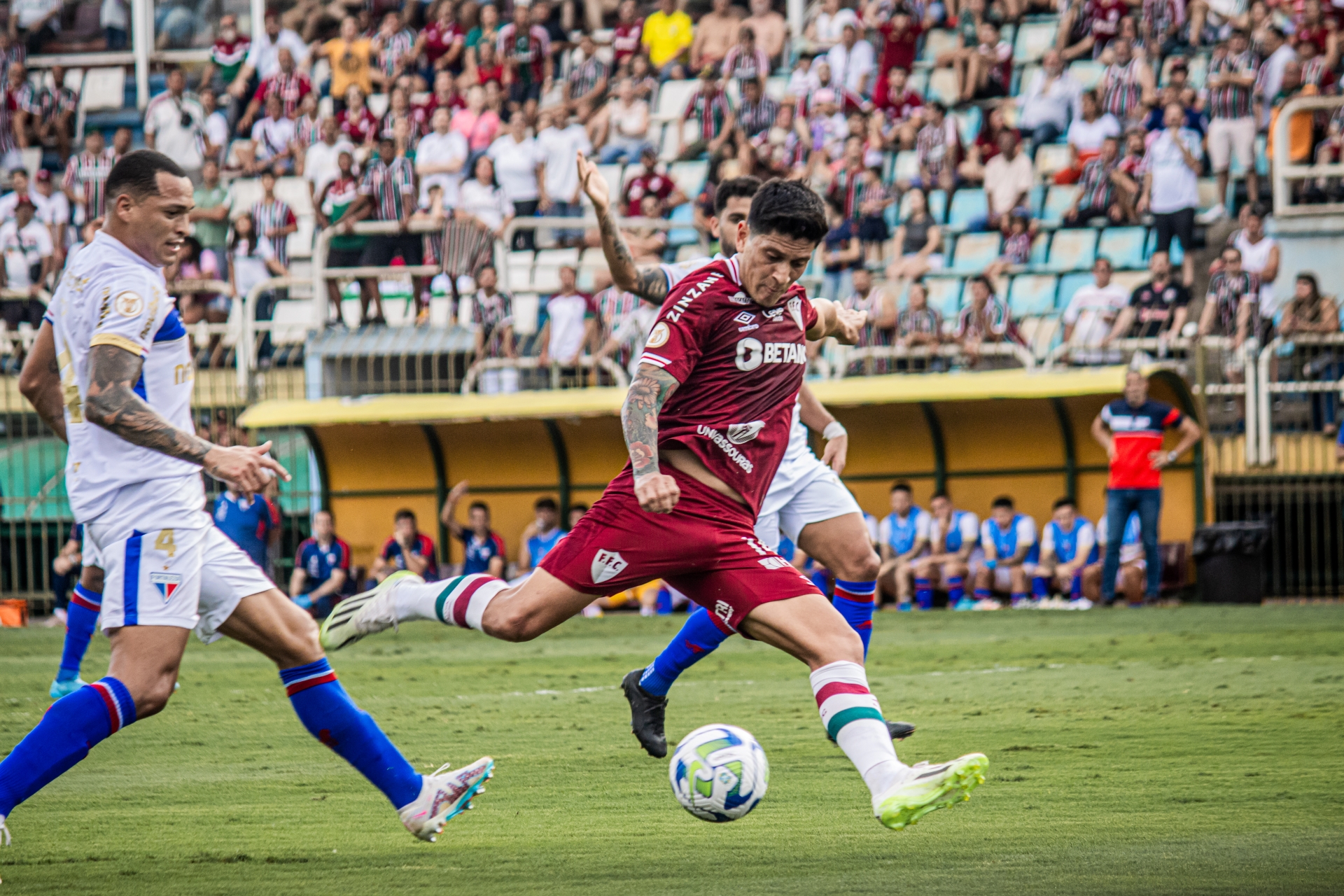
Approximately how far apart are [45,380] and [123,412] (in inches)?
39.1

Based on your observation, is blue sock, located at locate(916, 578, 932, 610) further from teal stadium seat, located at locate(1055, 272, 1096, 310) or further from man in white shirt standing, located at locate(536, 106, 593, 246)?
man in white shirt standing, located at locate(536, 106, 593, 246)

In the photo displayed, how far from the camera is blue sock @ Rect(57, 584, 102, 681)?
8.85 m

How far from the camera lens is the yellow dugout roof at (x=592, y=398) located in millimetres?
15625

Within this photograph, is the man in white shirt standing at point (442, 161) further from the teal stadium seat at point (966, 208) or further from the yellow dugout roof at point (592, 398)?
the teal stadium seat at point (966, 208)

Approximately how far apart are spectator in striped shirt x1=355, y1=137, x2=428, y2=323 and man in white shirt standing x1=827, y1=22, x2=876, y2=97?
598 cm

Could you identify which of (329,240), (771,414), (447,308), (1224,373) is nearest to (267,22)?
(329,240)

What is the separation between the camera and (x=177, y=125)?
23.8 metres

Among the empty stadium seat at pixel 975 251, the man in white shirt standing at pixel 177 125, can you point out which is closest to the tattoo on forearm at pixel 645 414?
the empty stadium seat at pixel 975 251

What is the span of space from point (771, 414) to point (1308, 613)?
1019 cm

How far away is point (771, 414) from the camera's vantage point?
18.1 ft

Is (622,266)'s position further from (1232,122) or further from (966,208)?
(1232,122)

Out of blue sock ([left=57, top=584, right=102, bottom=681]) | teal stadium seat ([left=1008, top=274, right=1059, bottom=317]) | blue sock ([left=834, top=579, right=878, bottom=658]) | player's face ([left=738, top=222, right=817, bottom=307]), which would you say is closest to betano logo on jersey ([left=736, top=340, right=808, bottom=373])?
player's face ([left=738, top=222, right=817, bottom=307])

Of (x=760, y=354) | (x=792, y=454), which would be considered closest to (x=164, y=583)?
(x=760, y=354)

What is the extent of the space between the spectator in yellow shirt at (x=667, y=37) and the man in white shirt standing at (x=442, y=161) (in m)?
3.36
